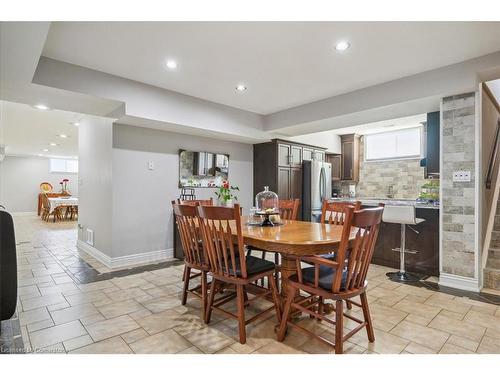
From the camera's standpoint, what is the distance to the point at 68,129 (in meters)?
6.21

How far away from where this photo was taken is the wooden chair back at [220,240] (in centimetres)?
180

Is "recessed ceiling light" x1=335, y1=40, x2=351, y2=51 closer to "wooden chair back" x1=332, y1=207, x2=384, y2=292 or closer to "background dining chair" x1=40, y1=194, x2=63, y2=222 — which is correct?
"wooden chair back" x1=332, y1=207, x2=384, y2=292

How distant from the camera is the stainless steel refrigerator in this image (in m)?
5.34

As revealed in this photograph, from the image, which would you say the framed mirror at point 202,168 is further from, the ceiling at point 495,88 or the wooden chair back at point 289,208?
the ceiling at point 495,88

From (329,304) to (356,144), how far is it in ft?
16.5

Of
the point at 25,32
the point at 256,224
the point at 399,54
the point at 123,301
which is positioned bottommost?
the point at 123,301

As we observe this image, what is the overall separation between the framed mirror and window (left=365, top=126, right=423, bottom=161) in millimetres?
3773

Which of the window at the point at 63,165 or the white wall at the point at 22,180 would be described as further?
the window at the point at 63,165

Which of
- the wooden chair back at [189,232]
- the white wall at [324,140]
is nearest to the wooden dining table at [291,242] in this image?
the wooden chair back at [189,232]

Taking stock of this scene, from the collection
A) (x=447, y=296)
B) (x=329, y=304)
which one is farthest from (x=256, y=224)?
(x=447, y=296)

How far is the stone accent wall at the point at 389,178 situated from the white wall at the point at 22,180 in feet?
39.7

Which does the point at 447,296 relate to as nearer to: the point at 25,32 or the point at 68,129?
the point at 25,32

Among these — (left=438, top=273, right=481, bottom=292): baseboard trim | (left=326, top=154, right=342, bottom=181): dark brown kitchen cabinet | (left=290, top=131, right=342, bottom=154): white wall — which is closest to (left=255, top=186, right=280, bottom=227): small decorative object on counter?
(left=438, top=273, right=481, bottom=292): baseboard trim

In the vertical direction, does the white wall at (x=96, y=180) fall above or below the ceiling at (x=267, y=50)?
below
